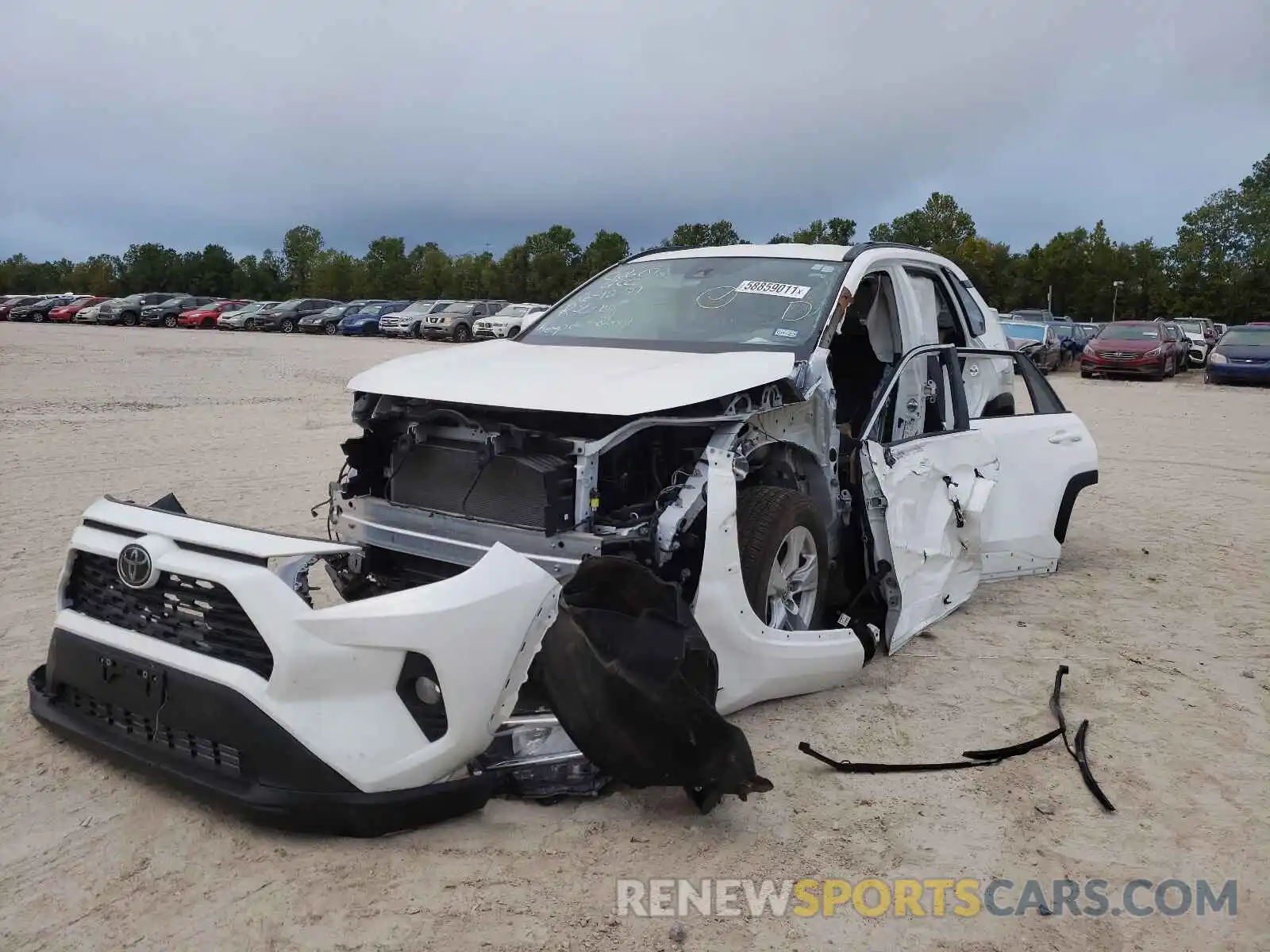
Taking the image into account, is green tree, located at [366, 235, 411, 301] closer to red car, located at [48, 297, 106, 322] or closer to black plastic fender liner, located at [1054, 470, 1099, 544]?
red car, located at [48, 297, 106, 322]

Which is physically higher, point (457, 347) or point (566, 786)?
point (457, 347)

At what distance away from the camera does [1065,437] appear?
5.95 meters

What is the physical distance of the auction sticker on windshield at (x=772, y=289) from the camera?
4.85 m

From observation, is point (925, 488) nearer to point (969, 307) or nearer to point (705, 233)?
point (969, 307)

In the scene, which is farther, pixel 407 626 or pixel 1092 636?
pixel 1092 636

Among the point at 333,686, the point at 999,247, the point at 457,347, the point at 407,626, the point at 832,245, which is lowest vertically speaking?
the point at 333,686

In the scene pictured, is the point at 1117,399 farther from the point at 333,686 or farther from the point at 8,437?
the point at 333,686

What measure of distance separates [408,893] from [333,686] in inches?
24.2

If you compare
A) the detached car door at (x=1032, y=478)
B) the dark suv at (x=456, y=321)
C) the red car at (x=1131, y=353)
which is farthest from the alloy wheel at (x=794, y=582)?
the dark suv at (x=456, y=321)

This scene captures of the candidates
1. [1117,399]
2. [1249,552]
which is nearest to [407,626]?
[1249,552]

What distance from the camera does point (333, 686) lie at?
9.21ft

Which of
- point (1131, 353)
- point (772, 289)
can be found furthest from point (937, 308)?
point (1131, 353)

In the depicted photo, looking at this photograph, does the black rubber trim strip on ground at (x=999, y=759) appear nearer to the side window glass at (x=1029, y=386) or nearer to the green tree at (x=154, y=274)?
the side window glass at (x=1029, y=386)

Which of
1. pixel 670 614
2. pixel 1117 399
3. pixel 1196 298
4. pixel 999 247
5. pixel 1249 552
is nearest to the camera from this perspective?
pixel 670 614
